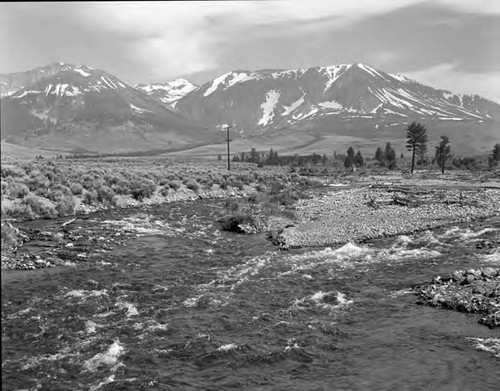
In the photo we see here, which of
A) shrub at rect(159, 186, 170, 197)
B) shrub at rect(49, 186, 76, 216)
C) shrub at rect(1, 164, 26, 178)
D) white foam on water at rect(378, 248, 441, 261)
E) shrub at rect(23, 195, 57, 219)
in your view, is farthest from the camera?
shrub at rect(159, 186, 170, 197)

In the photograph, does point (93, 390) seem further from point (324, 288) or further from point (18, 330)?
point (324, 288)

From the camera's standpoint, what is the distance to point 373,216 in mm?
40719

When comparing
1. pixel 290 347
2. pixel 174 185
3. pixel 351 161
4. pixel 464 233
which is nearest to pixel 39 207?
pixel 174 185

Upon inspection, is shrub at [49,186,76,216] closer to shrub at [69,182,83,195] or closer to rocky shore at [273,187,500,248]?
shrub at [69,182,83,195]

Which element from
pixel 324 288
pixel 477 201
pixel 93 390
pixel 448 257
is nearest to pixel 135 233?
pixel 324 288

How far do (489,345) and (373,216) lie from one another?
25.5 meters

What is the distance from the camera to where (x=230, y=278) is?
2409 centimetres

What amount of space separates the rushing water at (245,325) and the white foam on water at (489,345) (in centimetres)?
8

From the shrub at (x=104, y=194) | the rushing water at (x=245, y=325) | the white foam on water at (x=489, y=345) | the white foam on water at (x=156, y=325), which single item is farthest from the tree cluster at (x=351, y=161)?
the white foam on water at (x=156, y=325)

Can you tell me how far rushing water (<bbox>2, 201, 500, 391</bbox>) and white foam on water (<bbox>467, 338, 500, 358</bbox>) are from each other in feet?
0.26

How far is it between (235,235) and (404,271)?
1473 centimetres

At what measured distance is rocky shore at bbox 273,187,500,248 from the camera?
33688mm

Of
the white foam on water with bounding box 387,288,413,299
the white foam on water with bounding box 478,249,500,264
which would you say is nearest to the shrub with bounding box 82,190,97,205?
the white foam on water with bounding box 387,288,413,299

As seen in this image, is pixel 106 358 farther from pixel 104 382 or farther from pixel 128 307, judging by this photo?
pixel 128 307
